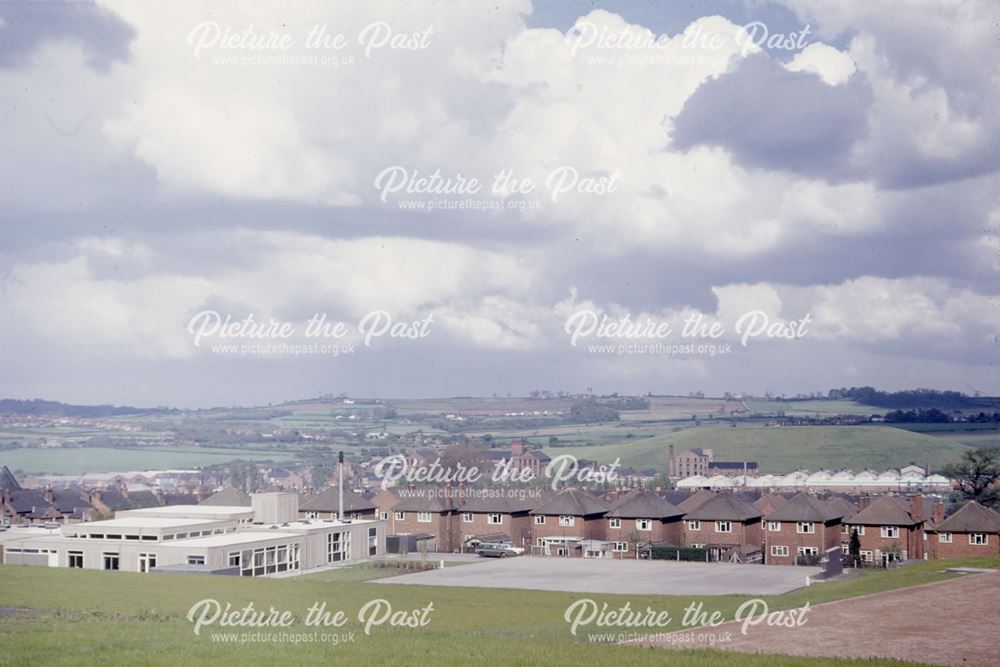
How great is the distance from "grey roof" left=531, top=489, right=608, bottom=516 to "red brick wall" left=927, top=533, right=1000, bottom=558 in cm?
2417

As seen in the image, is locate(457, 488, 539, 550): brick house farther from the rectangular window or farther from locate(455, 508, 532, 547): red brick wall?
the rectangular window

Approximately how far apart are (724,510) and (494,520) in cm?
1857

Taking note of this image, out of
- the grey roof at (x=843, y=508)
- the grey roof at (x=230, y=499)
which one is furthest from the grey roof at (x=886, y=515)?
the grey roof at (x=230, y=499)

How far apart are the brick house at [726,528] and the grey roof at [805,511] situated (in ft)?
6.66

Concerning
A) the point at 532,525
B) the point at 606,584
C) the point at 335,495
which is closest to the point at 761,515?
the point at 532,525

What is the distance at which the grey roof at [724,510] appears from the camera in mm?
72438

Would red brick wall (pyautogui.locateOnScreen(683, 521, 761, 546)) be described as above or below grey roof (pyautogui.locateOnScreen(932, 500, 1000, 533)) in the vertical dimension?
below

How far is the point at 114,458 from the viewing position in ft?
568

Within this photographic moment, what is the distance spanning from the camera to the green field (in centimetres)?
16000

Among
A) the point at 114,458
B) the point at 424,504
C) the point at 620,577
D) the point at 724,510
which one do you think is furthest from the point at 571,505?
the point at 114,458

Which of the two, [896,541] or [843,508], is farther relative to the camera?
[843,508]

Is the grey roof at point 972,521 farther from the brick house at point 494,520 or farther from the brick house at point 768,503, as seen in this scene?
the brick house at point 494,520

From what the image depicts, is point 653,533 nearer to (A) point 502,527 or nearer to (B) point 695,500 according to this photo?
(B) point 695,500

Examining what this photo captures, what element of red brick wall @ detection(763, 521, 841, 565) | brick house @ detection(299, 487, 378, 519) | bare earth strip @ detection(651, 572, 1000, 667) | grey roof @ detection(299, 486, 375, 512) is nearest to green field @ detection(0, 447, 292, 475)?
grey roof @ detection(299, 486, 375, 512)
